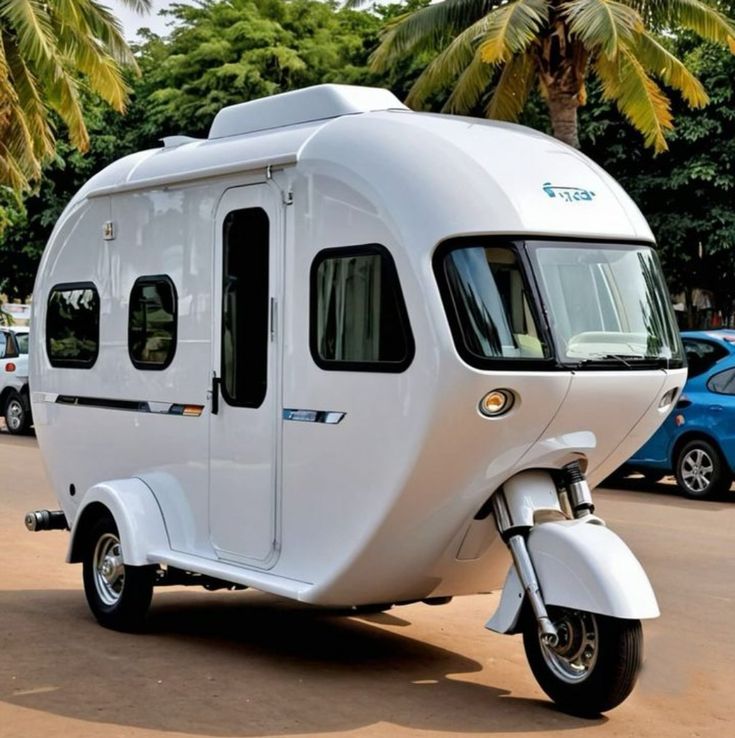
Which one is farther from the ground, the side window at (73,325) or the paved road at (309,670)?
the side window at (73,325)

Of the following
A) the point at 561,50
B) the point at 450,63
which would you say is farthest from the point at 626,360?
the point at 450,63

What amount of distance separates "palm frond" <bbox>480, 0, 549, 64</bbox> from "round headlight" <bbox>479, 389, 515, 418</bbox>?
12588 mm

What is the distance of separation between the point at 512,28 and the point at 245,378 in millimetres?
12451

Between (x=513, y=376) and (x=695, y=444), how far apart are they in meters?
9.48

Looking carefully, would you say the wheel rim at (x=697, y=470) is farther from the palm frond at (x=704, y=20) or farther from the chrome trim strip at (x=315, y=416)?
the chrome trim strip at (x=315, y=416)

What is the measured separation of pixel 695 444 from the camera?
1570 centimetres

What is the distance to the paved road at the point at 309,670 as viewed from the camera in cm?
659

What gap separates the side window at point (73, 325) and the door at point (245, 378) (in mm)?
1602

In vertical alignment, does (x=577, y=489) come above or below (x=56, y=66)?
Answer: below

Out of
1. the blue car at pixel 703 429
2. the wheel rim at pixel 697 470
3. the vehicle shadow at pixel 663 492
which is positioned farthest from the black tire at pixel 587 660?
the wheel rim at pixel 697 470

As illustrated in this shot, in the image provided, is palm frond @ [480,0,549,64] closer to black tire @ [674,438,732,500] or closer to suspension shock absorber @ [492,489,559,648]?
black tire @ [674,438,732,500]

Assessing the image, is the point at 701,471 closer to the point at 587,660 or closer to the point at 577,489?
the point at 577,489

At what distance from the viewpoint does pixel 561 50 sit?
2073 cm

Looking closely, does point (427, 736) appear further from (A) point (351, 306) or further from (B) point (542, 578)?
(A) point (351, 306)
